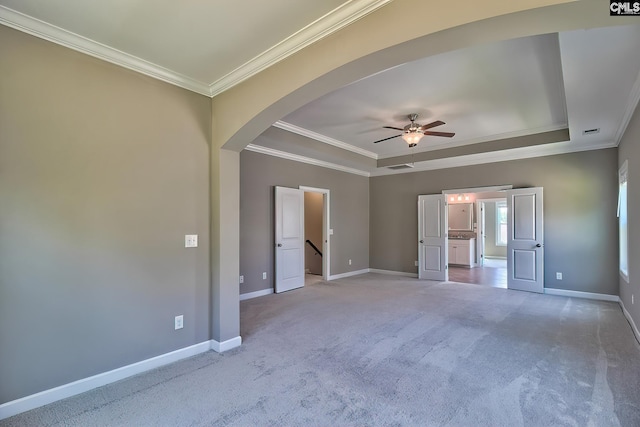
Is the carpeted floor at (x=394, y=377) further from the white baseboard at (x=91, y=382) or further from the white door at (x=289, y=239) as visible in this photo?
the white door at (x=289, y=239)

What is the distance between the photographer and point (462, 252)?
Answer: 902 cm

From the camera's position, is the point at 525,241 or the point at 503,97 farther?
the point at 525,241

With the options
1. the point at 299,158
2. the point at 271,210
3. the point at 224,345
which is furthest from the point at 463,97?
the point at 224,345

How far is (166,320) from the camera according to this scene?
9.29ft

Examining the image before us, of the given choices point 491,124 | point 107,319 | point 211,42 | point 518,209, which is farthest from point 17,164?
point 518,209

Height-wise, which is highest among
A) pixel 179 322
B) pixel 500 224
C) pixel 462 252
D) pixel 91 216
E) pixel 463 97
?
pixel 463 97

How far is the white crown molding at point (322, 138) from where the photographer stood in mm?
4828

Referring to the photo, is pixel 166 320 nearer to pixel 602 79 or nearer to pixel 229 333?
pixel 229 333

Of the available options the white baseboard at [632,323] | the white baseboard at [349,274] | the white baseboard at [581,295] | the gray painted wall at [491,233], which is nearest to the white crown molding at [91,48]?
the white baseboard at [349,274]

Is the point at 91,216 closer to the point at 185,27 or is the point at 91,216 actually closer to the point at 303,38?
the point at 185,27

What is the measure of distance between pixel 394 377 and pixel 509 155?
5115 mm

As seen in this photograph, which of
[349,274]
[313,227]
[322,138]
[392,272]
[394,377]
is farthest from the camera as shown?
[313,227]

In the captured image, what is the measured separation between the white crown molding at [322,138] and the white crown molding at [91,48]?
5.24 feet

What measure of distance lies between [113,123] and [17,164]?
27.8 inches
